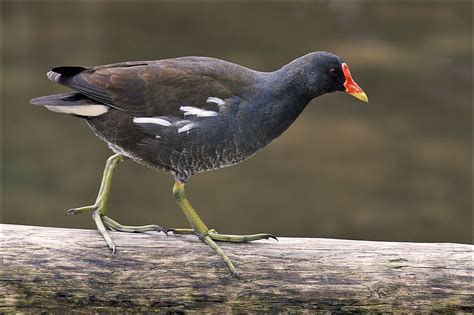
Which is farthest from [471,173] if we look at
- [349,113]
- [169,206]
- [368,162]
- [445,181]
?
[169,206]

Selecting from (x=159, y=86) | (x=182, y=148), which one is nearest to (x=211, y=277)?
(x=182, y=148)

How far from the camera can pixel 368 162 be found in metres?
7.60

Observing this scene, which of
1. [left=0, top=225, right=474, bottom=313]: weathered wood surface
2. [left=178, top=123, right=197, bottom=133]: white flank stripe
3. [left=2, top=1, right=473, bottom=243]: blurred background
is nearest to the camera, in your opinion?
[left=0, top=225, right=474, bottom=313]: weathered wood surface

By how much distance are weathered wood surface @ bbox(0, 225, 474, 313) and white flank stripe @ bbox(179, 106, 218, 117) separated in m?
0.47

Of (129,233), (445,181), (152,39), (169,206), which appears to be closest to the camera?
(129,233)

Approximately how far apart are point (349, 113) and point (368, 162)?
1.03 meters

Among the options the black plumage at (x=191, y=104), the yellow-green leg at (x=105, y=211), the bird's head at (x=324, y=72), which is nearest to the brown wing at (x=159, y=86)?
the black plumage at (x=191, y=104)

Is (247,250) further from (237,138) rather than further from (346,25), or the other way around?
(346,25)

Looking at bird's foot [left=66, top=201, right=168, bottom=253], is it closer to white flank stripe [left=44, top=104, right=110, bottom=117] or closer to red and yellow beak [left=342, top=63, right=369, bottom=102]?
white flank stripe [left=44, top=104, right=110, bottom=117]

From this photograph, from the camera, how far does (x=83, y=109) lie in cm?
319

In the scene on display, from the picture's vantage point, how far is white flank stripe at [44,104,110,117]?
3.18 m

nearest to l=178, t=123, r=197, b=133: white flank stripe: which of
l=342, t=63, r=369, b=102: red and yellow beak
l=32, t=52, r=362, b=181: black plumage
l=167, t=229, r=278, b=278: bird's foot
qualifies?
l=32, t=52, r=362, b=181: black plumage

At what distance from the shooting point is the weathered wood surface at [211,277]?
120 inches

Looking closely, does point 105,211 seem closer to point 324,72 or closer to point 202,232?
point 202,232
